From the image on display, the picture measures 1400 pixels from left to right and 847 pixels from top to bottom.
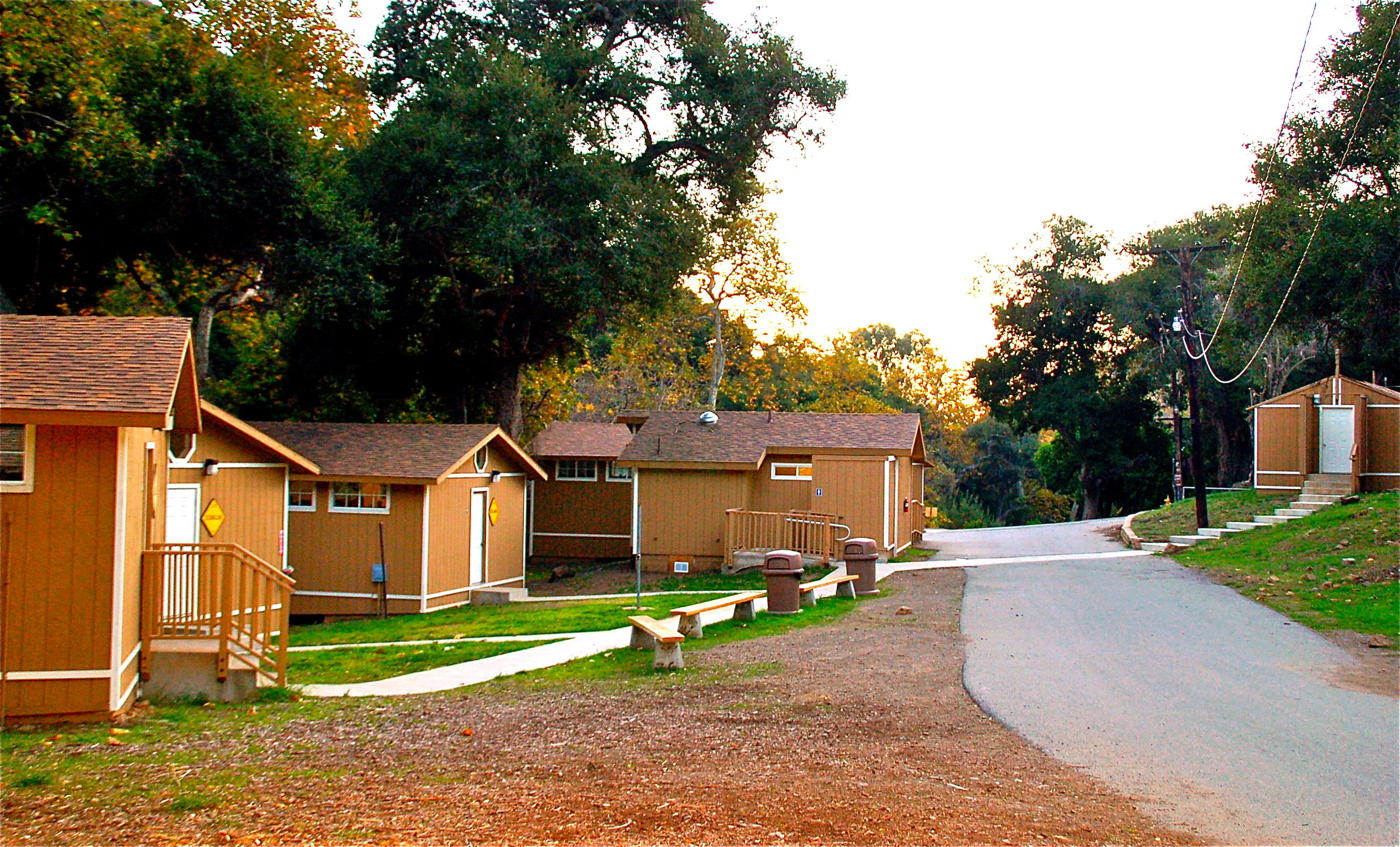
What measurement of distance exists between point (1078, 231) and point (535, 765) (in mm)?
47457

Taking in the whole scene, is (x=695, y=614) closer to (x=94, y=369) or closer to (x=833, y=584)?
(x=833, y=584)

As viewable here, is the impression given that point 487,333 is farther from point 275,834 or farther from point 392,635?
point 275,834

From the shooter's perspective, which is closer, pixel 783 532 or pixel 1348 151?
pixel 1348 151

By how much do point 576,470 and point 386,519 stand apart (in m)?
9.36

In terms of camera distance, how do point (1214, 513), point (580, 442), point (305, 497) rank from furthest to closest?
point (580, 442)
point (1214, 513)
point (305, 497)

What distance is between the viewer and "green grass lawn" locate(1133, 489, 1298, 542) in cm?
→ 2592

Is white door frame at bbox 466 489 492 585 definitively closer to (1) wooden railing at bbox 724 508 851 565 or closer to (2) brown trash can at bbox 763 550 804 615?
(1) wooden railing at bbox 724 508 851 565

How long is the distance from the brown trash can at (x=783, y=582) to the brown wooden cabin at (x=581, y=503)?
13154 mm

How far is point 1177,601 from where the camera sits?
1518 cm

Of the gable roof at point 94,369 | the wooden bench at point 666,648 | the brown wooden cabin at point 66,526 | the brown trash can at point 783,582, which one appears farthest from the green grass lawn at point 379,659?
the gable roof at point 94,369

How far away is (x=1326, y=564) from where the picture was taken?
16781 mm

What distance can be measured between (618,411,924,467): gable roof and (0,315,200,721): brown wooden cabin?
623 inches

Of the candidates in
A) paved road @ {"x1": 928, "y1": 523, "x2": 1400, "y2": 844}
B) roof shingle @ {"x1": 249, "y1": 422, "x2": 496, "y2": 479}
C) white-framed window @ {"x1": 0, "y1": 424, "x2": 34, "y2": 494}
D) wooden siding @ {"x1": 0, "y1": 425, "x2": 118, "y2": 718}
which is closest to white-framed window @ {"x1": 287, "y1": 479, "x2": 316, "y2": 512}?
roof shingle @ {"x1": 249, "y1": 422, "x2": 496, "y2": 479}

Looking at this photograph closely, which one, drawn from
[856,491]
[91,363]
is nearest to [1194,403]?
[856,491]
